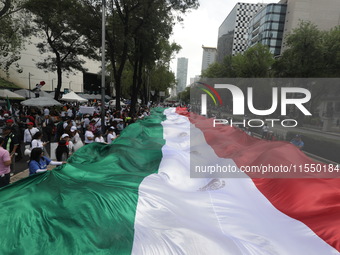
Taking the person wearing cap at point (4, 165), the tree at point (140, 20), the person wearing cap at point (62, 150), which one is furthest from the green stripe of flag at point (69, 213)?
the tree at point (140, 20)

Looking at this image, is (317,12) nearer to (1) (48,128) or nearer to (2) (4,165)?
(1) (48,128)

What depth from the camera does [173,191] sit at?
4.36m

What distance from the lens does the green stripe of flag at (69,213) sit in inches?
110

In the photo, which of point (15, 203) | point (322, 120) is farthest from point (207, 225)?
point (322, 120)

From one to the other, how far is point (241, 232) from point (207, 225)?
54 centimetres

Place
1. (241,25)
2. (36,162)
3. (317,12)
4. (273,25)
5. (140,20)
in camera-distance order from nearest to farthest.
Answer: (36,162) < (140,20) < (317,12) < (273,25) < (241,25)

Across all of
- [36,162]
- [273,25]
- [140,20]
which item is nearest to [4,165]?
[36,162]

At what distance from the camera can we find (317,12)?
166 feet

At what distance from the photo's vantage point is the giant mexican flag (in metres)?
2.91

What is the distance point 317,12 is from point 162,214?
62.6 metres

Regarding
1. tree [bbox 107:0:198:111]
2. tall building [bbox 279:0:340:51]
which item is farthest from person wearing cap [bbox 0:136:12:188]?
tall building [bbox 279:0:340:51]

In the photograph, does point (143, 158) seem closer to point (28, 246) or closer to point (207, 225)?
point (207, 225)

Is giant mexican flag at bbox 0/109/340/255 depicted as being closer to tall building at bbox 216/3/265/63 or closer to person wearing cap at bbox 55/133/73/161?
person wearing cap at bbox 55/133/73/161

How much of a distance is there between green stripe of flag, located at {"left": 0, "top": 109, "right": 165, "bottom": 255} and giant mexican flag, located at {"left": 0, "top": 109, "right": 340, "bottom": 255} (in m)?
0.01
